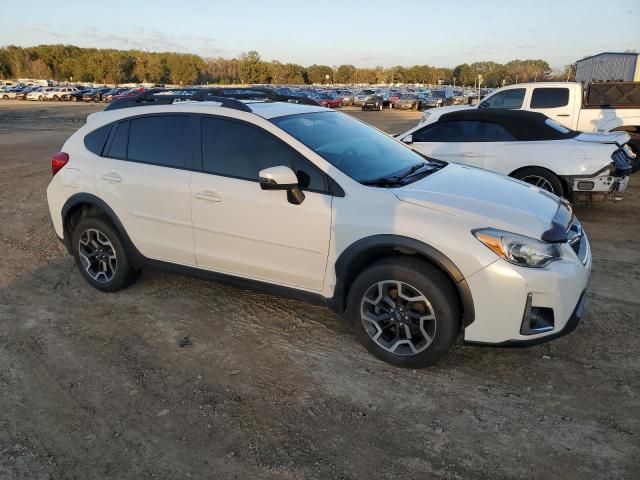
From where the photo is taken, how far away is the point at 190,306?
4480mm

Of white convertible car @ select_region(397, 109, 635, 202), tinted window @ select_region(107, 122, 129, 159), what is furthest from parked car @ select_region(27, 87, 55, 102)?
tinted window @ select_region(107, 122, 129, 159)

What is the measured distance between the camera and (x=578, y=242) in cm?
355

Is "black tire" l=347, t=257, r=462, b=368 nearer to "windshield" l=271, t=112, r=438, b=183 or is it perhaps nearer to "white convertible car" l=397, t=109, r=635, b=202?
"windshield" l=271, t=112, r=438, b=183

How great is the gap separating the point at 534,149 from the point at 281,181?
493 cm

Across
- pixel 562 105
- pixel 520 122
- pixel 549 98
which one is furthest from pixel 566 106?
pixel 520 122

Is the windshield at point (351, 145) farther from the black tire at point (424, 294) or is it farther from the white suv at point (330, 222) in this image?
the black tire at point (424, 294)

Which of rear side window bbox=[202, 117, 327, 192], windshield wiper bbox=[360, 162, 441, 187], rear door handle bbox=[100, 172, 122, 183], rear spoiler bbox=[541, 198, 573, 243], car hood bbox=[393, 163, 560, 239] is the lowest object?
rear door handle bbox=[100, 172, 122, 183]

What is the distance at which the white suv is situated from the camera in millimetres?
3113

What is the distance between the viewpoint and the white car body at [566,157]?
22.2 feet

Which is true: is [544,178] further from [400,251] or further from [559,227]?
[400,251]

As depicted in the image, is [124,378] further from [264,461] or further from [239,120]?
[239,120]

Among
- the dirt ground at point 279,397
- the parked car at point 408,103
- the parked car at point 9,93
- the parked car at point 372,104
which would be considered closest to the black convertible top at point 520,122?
the dirt ground at point 279,397

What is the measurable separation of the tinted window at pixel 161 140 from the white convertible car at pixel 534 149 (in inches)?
175

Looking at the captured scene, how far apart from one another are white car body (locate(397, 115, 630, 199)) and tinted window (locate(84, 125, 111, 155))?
3727 millimetres
